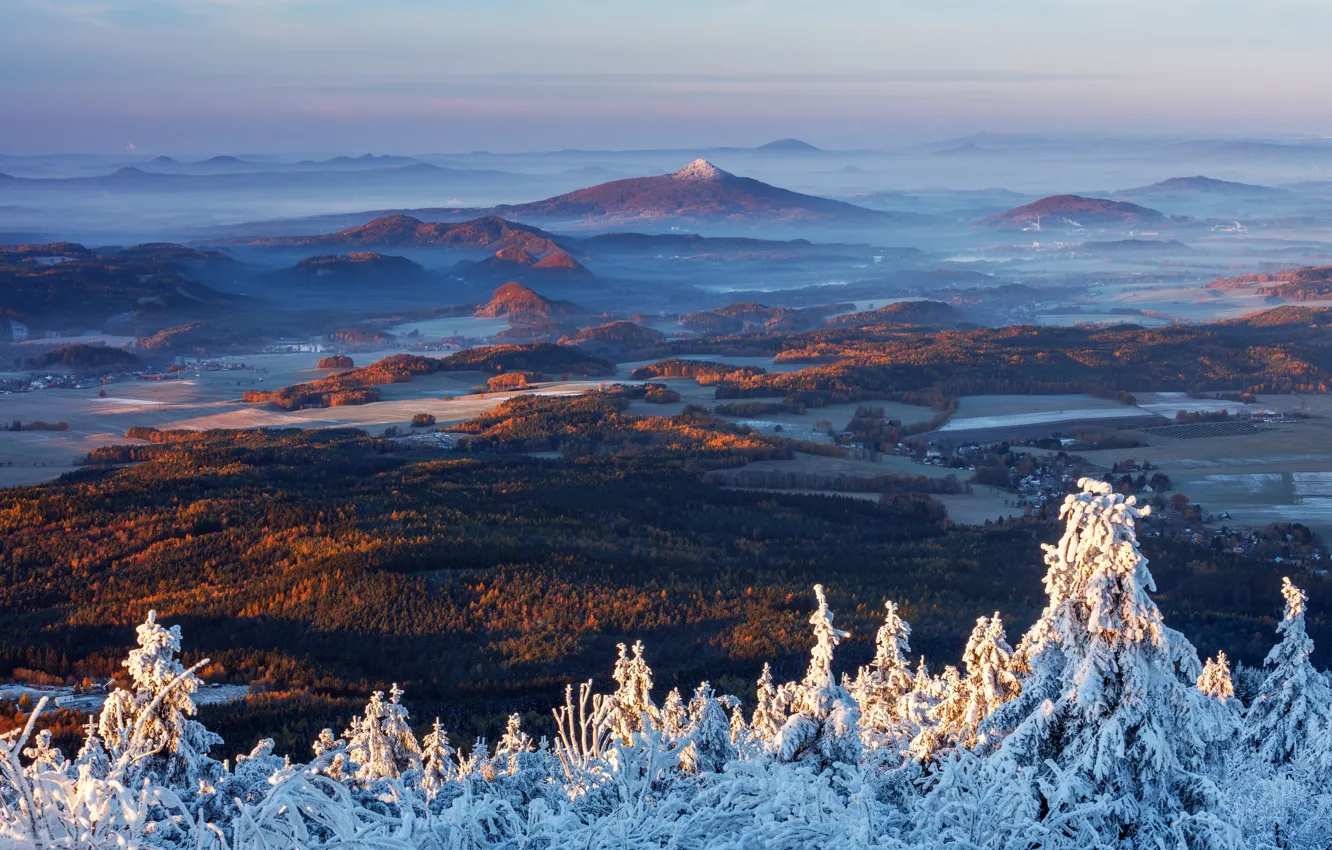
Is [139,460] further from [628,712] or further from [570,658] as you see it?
[628,712]

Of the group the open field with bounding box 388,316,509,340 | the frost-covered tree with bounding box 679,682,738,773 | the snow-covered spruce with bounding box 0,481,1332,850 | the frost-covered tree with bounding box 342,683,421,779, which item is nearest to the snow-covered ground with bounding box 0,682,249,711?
the frost-covered tree with bounding box 342,683,421,779

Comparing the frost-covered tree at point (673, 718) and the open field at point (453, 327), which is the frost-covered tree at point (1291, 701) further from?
the open field at point (453, 327)

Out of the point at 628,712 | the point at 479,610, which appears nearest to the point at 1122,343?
the point at 479,610

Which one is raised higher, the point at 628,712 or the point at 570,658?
the point at 628,712

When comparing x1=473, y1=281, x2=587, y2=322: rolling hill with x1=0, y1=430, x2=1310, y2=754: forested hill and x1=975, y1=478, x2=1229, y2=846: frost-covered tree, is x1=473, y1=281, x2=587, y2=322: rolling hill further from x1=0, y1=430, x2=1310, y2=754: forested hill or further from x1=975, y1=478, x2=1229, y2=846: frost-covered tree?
x1=975, y1=478, x2=1229, y2=846: frost-covered tree

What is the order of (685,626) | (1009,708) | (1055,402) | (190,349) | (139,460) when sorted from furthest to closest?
1. (190,349)
2. (1055,402)
3. (139,460)
4. (685,626)
5. (1009,708)

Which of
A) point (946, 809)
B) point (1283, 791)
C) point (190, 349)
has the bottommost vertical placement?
point (190, 349)

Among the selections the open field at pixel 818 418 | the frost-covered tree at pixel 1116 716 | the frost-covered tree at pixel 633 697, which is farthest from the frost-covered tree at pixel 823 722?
the open field at pixel 818 418
